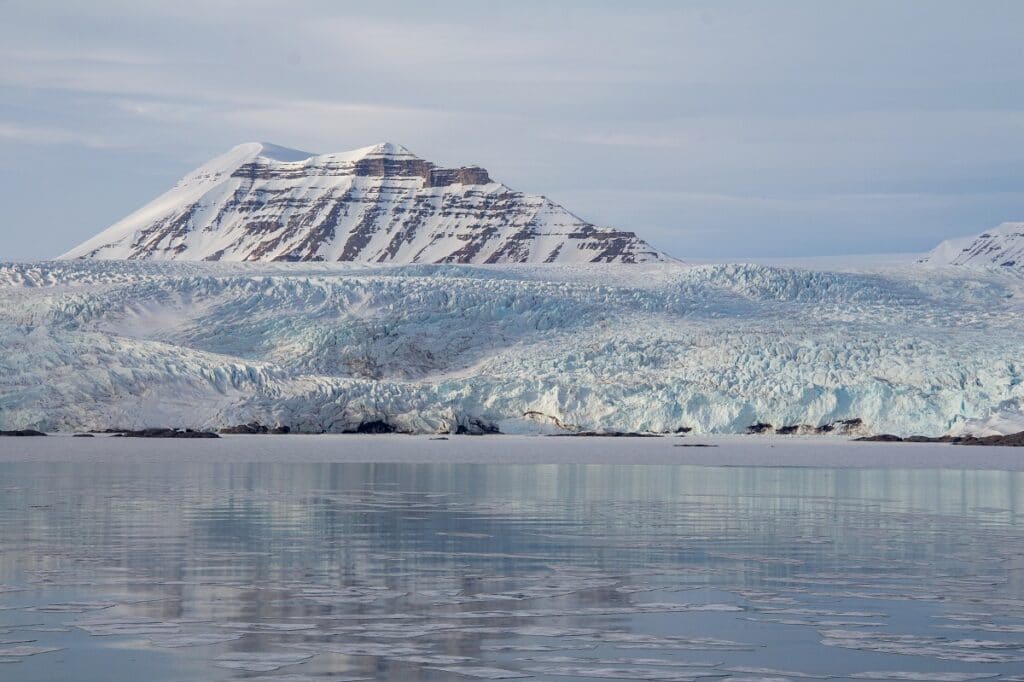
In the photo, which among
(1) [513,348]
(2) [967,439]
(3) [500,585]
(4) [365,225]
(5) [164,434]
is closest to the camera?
(3) [500,585]

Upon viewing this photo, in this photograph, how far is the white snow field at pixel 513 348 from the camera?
Result: 26234 mm

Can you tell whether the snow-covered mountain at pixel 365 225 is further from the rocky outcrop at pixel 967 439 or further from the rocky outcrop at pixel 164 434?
the rocky outcrop at pixel 164 434

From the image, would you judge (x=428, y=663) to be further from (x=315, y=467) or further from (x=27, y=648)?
(x=315, y=467)

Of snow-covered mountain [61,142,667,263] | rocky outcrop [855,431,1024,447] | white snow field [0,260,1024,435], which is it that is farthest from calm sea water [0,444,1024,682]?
snow-covered mountain [61,142,667,263]

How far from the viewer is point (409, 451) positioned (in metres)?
21.5

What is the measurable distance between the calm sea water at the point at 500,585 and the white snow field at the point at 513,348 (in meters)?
13.1

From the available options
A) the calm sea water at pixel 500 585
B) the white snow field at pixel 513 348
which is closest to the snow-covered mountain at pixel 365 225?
the white snow field at pixel 513 348

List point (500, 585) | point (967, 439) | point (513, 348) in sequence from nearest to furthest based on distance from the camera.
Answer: point (500, 585) → point (967, 439) → point (513, 348)

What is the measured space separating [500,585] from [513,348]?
25.8 metres

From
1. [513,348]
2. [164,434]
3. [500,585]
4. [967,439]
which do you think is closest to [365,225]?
[513,348]

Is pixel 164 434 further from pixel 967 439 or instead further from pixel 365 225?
pixel 365 225

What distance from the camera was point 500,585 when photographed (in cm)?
738

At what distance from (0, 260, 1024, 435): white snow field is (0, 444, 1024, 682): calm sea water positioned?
516 inches

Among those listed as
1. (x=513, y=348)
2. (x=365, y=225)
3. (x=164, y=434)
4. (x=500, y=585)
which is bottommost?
(x=500, y=585)
